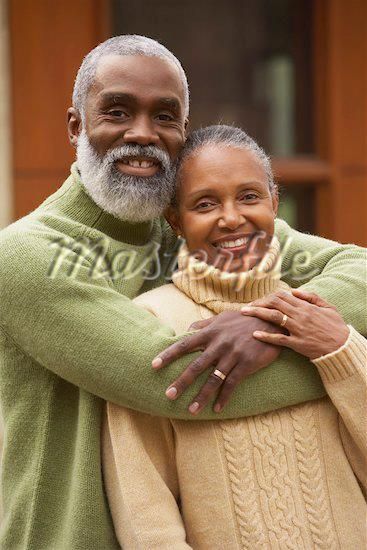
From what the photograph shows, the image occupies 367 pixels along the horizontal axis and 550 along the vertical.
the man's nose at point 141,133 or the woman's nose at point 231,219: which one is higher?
the man's nose at point 141,133

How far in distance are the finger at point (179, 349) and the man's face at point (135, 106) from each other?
1.67ft

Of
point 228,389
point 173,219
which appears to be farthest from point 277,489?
Answer: point 173,219

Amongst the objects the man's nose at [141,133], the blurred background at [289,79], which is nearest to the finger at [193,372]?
the man's nose at [141,133]

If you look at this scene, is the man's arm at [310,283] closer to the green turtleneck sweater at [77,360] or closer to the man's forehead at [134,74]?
the green turtleneck sweater at [77,360]

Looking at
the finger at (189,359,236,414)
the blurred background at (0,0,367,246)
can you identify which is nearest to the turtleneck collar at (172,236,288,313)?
the finger at (189,359,236,414)

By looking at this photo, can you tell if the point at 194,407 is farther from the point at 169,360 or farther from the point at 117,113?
the point at 117,113

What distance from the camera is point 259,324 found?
2.16 meters

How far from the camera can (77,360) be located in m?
2.15

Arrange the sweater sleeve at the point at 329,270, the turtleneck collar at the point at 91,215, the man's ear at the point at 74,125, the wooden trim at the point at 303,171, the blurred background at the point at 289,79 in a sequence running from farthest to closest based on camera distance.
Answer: the wooden trim at the point at 303,171
the blurred background at the point at 289,79
the man's ear at the point at 74,125
the turtleneck collar at the point at 91,215
the sweater sleeve at the point at 329,270

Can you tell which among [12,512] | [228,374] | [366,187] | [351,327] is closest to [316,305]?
[351,327]

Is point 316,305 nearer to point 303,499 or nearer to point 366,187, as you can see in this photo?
point 303,499

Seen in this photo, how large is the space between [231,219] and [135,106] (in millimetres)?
418

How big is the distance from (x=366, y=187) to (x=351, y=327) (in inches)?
107

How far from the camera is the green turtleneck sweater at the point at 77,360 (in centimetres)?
213
